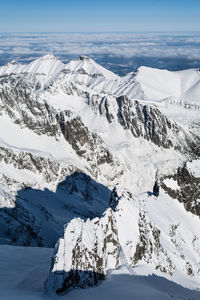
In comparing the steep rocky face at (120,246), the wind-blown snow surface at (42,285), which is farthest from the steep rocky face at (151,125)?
the wind-blown snow surface at (42,285)

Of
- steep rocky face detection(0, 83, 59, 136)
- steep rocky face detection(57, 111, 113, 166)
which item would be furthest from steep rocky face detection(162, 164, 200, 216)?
steep rocky face detection(0, 83, 59, 136)

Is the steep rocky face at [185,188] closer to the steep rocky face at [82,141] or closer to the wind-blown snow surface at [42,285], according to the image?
the wind-blown snow surface at [42,285]

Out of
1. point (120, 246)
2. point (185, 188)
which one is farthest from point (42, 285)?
point (185, 188)

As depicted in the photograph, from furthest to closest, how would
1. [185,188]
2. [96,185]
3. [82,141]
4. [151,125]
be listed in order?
[151,125] < [82,141] < [96,185] < [185,188]

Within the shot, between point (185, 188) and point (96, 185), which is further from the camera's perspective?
point (96, 185)

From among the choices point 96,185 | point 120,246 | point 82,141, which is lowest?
point 96,185

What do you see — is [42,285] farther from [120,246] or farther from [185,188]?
[185,188]

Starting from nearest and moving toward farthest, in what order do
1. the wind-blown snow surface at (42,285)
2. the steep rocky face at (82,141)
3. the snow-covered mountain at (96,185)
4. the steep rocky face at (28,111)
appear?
the wind-blown snow surface at (42,285), the snow-covered mountain at (96,185), the steep rocky face at (28,111), the steep rocky face at (82,141)
